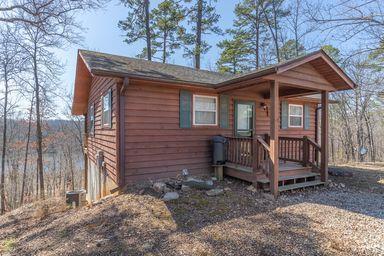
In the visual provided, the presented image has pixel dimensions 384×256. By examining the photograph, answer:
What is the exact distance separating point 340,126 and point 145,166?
66.7 feet

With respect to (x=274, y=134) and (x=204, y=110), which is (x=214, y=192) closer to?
(x=274, y=134)

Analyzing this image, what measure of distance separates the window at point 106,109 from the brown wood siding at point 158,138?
40.1 inches

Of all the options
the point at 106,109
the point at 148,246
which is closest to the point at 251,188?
the point at 148,246

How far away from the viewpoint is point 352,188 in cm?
661

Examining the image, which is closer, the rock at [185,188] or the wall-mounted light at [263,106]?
the rock at [185,188]

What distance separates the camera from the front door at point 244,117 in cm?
772

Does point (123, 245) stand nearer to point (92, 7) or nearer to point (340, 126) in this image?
point (92, 7)

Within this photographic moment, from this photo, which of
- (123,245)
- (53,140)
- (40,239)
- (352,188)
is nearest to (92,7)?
(40,239)

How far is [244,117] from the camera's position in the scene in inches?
314

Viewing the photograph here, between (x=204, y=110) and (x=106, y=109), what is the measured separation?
314cm

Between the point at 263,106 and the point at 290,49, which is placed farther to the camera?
the point at 290,49

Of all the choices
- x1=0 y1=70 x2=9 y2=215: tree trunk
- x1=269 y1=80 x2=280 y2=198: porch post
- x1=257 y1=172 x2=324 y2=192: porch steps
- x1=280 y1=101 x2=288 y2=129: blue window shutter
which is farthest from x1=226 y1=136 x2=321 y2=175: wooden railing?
x1=0 y1=70 x2=9 y2=215: tree trunk

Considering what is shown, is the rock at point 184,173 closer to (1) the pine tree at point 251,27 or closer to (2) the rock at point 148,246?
(2) the rock at point 148,246

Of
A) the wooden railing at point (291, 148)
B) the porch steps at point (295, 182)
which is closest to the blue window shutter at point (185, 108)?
the porch steps at point (295, 182)
